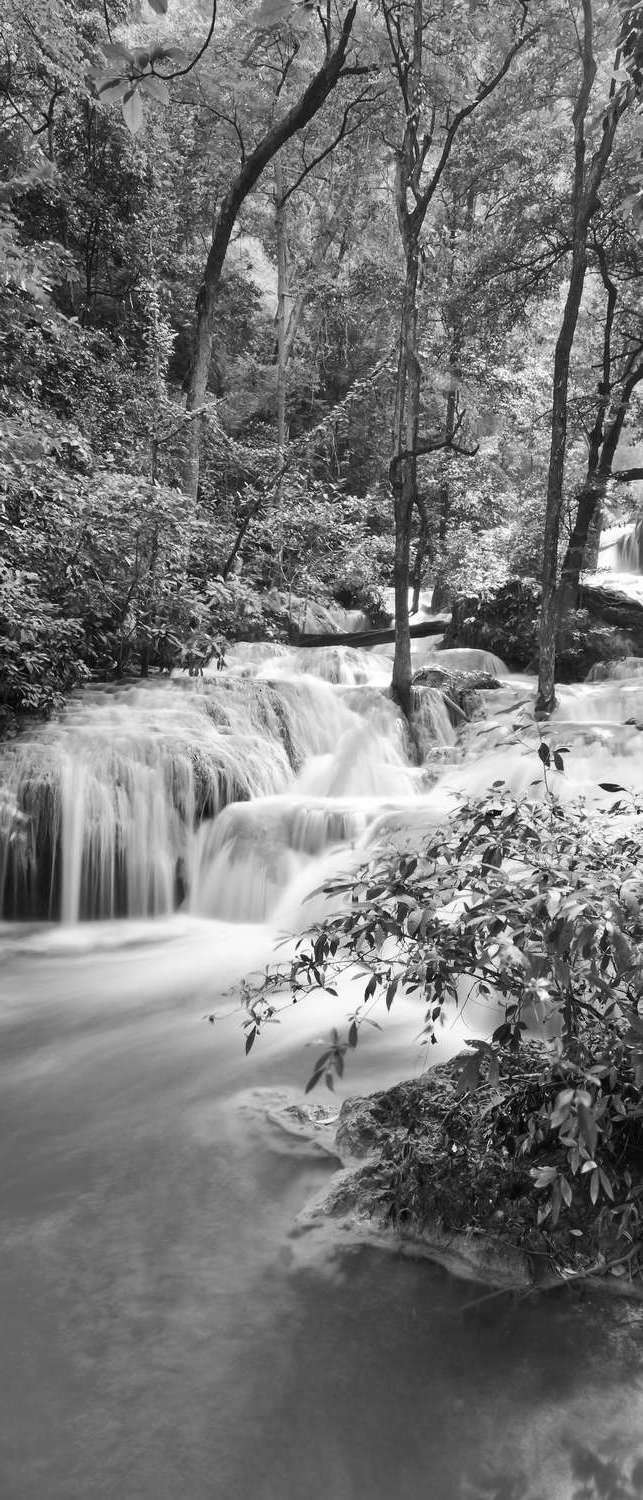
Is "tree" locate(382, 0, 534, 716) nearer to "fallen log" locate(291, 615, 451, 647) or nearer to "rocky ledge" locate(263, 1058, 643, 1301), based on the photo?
"fallen log" locate(291, 615, 451, 647)

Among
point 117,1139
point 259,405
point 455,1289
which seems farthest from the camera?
point 259,405

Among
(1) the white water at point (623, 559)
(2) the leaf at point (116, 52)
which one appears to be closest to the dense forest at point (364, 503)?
(2) the leaf at point (116, 52)

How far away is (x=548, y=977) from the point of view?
7.84ft

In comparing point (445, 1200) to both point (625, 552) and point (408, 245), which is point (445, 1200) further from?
point (625, 552)

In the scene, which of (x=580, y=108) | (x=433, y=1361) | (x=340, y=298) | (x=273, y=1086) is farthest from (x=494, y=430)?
(x=433, y=1361)

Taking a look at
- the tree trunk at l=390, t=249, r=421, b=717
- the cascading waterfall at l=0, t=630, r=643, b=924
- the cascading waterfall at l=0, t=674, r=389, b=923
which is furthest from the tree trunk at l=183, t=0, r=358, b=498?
the cascading waterfall at l=0, t=674, r=389, b=923

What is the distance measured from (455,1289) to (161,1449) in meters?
0.86

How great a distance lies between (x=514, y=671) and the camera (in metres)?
14.1

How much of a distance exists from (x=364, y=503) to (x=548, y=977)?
Result: 44.9ft

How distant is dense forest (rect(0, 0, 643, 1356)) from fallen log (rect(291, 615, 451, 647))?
156 mm

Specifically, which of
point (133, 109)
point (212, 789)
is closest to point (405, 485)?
point (212, 789)

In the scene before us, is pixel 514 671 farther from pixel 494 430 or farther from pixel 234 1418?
pixel 234 1418

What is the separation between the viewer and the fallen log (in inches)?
591

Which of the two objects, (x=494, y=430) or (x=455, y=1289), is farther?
(x=494, y=430)
